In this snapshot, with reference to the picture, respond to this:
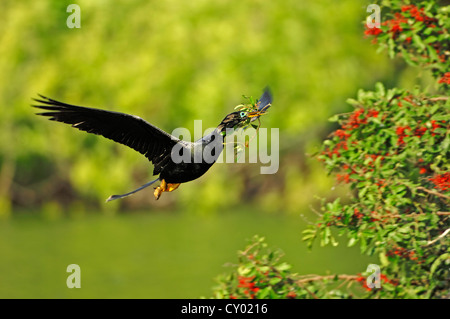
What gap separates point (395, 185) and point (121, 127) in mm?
2212

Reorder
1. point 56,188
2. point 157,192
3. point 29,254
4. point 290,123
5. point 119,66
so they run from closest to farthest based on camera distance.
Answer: point 157,192 → point 29,254 → point 290,123 → point 119,66 → point 56,188

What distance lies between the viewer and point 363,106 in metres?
7.30

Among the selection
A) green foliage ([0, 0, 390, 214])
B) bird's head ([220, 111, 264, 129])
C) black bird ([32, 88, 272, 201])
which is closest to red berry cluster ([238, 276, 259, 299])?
black bird ([32, 88, 272, 201])

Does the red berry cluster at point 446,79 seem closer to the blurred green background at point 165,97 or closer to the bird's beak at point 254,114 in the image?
the bird's beak at point 254,114

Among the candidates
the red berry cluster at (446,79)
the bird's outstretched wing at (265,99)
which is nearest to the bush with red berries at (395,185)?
the red berry cluster at (446,79)

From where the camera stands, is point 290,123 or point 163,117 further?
point 163,117

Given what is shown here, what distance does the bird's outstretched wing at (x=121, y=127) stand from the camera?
5711 mm

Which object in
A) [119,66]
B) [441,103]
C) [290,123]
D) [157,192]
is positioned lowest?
[157,192]

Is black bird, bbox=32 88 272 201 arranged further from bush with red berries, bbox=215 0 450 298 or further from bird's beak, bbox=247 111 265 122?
bush with red berries, bbox=215 0 450 298

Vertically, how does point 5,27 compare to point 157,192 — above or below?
above

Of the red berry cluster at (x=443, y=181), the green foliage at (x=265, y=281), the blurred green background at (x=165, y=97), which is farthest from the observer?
the blurred green background at (x=165, y=97)

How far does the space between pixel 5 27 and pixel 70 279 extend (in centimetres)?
708

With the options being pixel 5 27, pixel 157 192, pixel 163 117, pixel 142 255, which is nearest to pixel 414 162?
pixel 157 192
